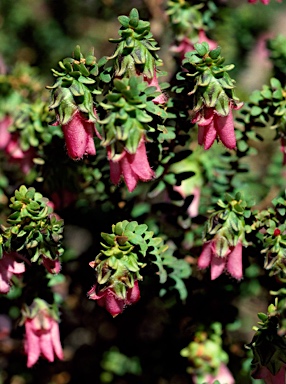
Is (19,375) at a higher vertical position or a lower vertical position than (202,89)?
lower

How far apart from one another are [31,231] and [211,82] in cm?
42

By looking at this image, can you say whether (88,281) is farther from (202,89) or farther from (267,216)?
(202,89)

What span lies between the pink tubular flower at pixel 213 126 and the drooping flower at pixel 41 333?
50 centimetres

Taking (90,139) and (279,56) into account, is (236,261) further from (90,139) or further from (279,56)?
(279,56)

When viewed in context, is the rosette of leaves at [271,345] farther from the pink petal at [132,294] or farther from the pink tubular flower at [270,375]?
the pink petal at [132,294]

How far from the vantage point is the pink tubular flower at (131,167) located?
1.23m

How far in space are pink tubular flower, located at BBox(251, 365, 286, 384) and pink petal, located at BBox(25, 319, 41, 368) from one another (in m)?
0.46

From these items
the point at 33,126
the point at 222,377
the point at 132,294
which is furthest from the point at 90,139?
the point at 222,377

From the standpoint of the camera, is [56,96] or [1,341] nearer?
[56,96]

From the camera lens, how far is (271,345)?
124cm

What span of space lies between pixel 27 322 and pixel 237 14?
1.50m

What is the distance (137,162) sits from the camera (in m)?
1.24

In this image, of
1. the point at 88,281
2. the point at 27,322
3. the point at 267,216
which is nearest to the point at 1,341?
the point at 88,281

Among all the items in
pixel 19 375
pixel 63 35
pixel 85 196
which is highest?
pixel 85 196
